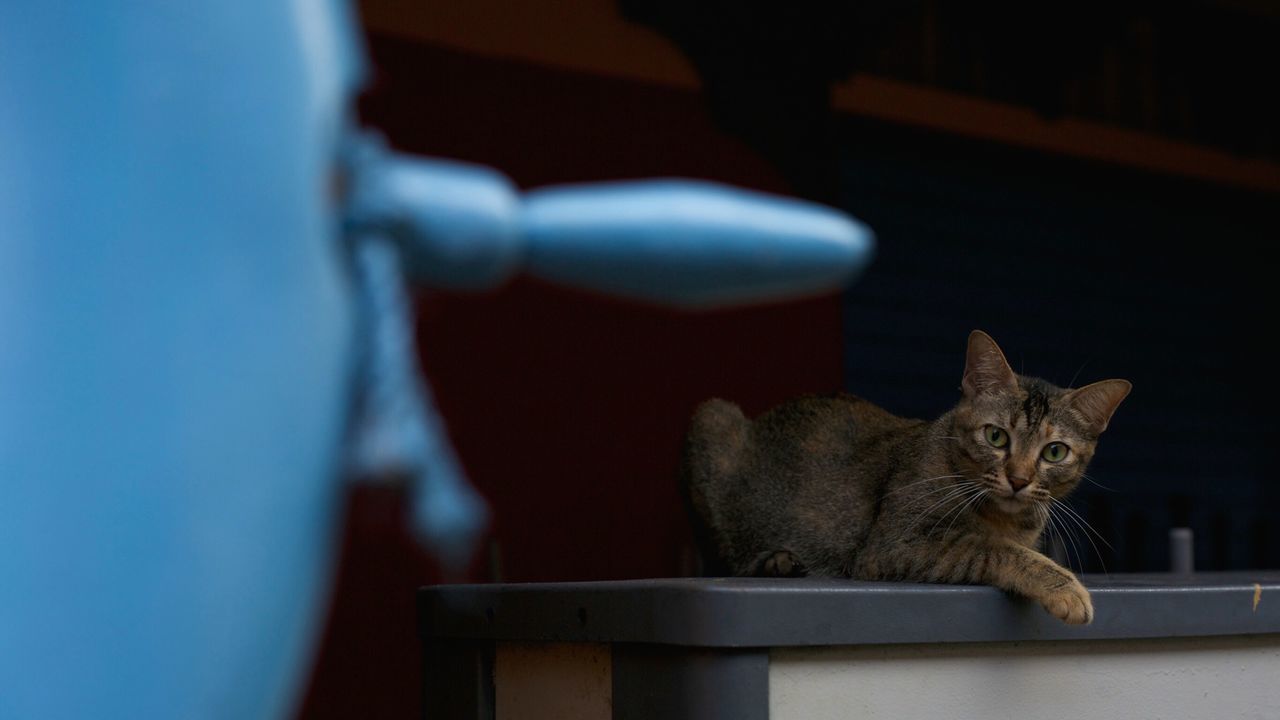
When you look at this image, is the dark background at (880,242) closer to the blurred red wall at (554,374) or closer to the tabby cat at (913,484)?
the blurred red wall at (554,374)

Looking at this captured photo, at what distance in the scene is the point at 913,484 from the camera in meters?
1.65

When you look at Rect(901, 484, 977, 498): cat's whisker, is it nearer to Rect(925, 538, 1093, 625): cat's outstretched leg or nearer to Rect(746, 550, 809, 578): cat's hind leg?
Rect(925, 538, 1093, 625): cat's outstretched leg

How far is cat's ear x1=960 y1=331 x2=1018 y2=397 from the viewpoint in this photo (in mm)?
1654

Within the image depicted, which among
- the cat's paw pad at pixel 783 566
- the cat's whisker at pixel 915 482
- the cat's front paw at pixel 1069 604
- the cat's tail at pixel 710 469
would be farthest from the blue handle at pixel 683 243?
the cat's tail at pixel 710 469

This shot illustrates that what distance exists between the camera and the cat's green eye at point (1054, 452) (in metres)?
1.59

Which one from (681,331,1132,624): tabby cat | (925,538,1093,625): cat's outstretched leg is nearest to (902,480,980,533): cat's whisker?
(681,331,1132,624): tabby cat

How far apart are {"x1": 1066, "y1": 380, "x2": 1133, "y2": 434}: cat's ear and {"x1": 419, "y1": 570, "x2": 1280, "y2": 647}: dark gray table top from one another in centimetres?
23

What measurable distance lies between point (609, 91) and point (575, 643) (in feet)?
7.55

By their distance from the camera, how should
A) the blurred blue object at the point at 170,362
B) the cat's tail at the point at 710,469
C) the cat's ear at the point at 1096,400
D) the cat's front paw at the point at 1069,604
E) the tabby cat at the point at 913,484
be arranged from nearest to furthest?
the blurred blue object at the point at 170,362
the cat's front paw at the point at 1069,604
the tabby cat at the point at 913,484
the cat's ear at the point at 1096,400
the cat's tail at the point at 710,469

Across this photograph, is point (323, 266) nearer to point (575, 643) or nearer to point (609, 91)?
point (575, 643)

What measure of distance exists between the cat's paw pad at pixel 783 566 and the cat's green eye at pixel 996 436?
0.37 metres

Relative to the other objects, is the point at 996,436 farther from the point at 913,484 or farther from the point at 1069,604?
the point at 1069,604

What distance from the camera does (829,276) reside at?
43 centimetres

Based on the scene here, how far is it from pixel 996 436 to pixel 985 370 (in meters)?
0.10
